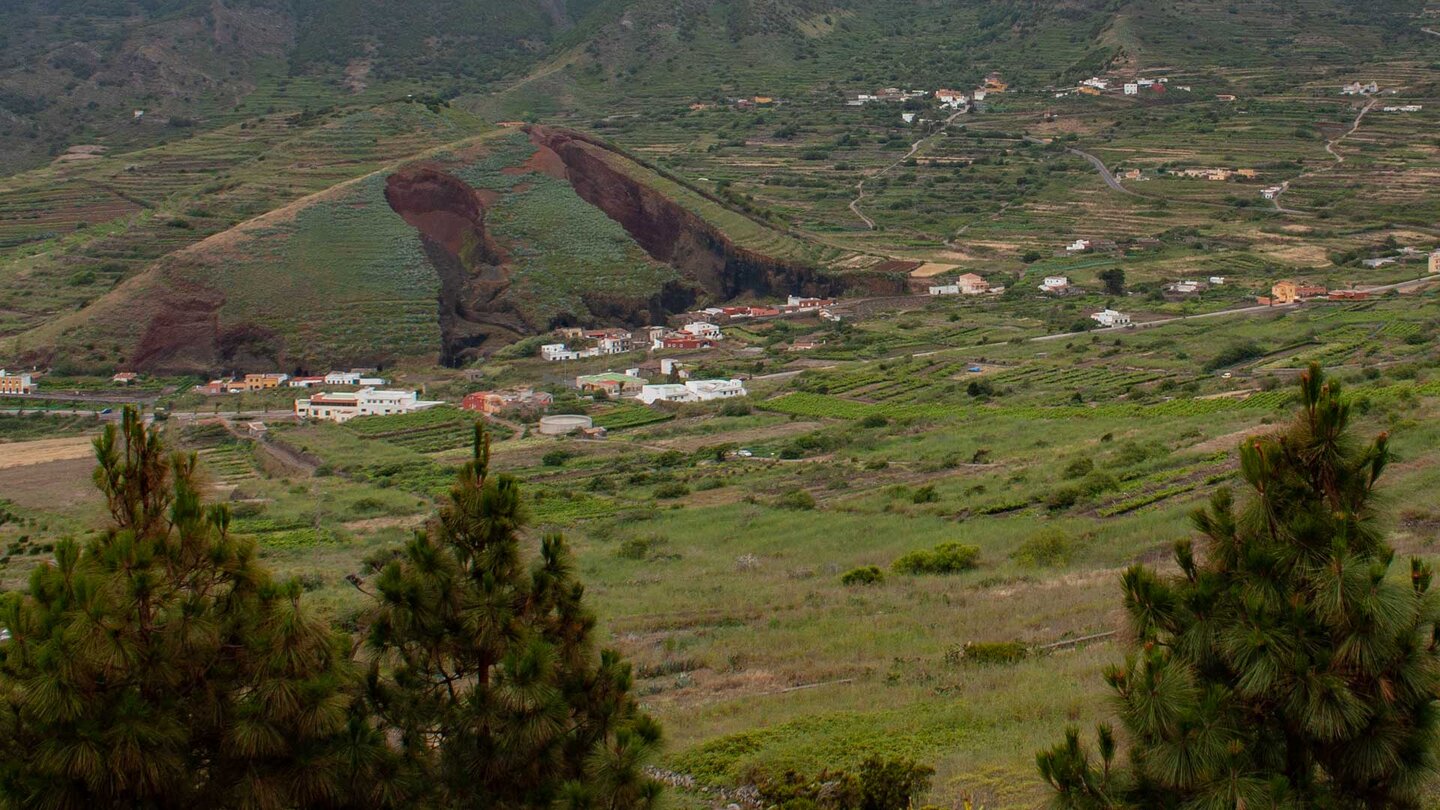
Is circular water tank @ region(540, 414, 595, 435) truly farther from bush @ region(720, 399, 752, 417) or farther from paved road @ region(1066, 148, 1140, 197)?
paved road @ region(1066, 148, 1140, 197)

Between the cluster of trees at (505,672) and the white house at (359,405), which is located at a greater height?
the cluster of trees at (505,672)

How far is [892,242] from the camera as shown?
248 ft

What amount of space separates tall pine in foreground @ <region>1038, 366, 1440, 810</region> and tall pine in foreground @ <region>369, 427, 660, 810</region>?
3042 millimetres

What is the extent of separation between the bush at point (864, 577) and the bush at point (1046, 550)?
213 centimetres

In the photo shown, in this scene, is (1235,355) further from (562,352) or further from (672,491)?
(562,352)

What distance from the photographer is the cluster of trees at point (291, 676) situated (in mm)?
7281

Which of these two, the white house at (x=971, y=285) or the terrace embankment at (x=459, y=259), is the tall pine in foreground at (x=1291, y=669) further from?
the white house at (x=971, y=285)

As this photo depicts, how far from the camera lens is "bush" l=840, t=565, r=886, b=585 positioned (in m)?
18.6

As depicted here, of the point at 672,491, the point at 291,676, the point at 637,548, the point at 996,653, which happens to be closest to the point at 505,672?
the point at 291,676

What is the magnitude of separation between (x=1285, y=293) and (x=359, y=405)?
40.1 metres

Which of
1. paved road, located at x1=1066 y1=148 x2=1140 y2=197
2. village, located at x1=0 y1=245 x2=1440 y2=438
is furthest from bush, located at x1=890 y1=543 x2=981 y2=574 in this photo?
paved road, located at x1=1066 y1=148 x2=1140 y2=197

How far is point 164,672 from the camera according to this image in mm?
7551

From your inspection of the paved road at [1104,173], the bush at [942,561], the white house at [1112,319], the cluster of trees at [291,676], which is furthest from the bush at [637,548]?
the paved road at [1104,173]

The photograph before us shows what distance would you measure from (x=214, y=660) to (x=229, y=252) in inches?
2072
